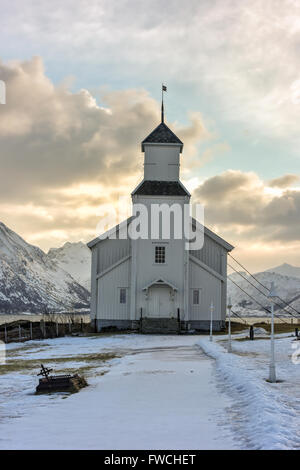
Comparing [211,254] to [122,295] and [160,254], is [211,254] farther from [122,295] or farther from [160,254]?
[122,295]

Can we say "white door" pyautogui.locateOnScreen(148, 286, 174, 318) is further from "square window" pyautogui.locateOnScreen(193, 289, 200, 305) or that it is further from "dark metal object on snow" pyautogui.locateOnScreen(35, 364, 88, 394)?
"dark metal object on snow" pyautogui.locateOnScreen(35, 364, 88, 394)

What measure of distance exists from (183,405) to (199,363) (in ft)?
29.5

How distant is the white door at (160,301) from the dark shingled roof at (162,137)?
467 inches

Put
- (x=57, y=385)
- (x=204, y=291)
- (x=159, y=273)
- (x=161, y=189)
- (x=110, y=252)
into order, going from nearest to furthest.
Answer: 1. (x=57, y=385)
2. (x=159, y=273)
3. (x=161, y=189)
4. (x=204, y=291)
5. (x=110, y=252)

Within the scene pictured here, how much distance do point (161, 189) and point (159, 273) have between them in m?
6.64

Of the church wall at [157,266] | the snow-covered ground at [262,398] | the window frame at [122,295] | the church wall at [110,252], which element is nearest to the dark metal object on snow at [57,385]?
the snow-covered ground at [262,398]

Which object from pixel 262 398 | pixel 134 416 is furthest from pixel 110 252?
pixel 134 416

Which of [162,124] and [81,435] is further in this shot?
[162,124]

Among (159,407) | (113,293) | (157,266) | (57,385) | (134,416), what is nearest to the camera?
(134,416)

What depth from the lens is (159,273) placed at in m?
45.6

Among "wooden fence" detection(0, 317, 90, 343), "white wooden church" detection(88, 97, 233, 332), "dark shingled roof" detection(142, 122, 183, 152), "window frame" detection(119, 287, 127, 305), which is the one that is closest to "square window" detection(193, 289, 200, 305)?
"white wooden church" detection(88, 97, 233, 332)

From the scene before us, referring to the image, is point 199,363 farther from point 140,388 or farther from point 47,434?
point 47,434
